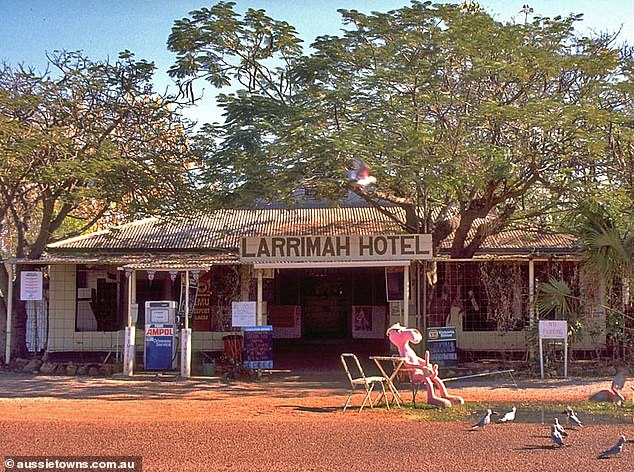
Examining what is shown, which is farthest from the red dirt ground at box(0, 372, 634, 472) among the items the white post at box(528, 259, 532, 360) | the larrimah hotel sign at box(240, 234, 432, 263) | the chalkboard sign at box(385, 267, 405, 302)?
the chalkboard sign at box(385, 267, 405, 302)

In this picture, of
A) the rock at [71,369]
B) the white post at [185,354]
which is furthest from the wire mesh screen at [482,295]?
the rock at [71,369]

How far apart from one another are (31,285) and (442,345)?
8516 millimetres

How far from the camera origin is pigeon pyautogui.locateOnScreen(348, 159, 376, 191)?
556 inches

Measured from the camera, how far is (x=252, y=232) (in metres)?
20.8

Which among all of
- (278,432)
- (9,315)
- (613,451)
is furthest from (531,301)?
(9,315)

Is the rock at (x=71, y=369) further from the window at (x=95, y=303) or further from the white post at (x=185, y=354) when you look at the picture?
the window at (x=95, y=303)

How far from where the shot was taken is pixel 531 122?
13.9 m

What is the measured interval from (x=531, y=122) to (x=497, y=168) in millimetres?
980

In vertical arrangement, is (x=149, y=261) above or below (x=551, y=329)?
above

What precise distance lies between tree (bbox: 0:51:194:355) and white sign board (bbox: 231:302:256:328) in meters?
2.99

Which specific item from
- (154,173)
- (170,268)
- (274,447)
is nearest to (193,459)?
(274,447)

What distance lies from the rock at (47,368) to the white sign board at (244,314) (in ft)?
13.2

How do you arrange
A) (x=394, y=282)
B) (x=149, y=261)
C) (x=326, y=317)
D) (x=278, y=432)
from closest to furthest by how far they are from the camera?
(x=278, y=432) → (x=149, y=261) → (x=394, y=282) → (x=326, y=317)

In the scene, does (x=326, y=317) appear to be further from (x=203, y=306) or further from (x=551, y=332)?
(x=551, y=332)
